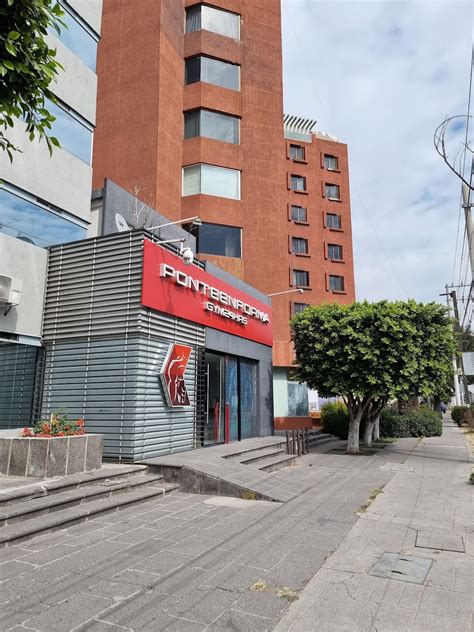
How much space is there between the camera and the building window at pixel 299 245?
32.6 m

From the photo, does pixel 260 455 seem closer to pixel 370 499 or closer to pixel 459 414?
pixel 370 499

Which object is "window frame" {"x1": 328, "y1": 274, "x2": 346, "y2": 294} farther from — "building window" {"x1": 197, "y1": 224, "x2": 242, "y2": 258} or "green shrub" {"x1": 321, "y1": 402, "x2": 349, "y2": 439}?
"building window" {"x1": 197, "y1": 224, "x2": 242, "y2": 258}

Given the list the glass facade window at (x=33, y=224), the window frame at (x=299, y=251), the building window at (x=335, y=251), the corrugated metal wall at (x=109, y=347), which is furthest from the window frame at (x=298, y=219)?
the corrugated metal wall at (x=109, y=347)

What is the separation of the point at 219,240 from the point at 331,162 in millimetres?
17876

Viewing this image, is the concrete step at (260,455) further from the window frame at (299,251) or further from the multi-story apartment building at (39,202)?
the window frame at (299,251)

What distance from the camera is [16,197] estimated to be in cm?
1077

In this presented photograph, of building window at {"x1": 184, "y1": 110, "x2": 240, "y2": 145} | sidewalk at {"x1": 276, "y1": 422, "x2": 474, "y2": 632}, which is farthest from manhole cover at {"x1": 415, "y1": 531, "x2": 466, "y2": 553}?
building window at {"x1": 184, "y1": 110, "x2": 240, "y2": 145}

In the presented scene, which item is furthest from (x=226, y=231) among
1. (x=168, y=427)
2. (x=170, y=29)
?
(x=168, y=427)

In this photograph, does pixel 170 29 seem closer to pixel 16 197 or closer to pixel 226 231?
pixel 226 231

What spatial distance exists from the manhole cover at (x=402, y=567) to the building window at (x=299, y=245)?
91.3 feet

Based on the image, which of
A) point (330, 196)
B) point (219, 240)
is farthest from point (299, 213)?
point (219, 240)

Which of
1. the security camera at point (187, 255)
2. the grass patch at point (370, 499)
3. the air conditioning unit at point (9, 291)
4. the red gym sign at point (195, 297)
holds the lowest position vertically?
the grass patch at point (370, 499)

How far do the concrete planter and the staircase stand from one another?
0.29m

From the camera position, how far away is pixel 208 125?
78.2 feet
